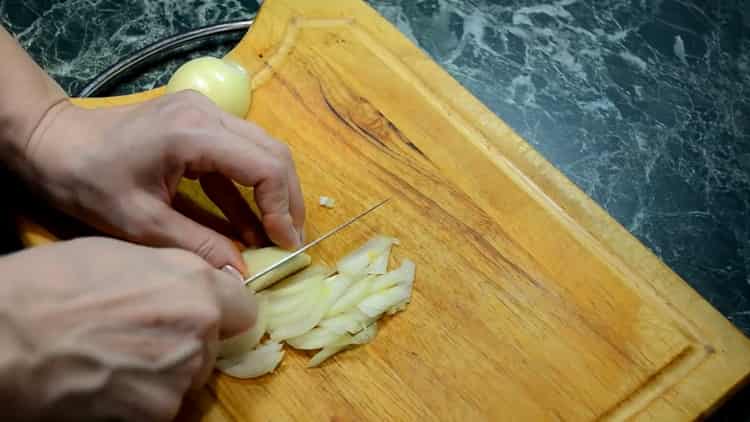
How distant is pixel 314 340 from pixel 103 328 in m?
0.44

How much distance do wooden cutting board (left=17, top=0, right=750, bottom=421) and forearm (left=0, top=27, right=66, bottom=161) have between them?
18 centimetres

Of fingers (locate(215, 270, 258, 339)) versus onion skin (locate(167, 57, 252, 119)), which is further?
onion skin (locate(167, 57, 252, 119))

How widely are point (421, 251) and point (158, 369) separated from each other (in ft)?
1.94

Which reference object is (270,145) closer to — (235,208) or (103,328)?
(235,208)

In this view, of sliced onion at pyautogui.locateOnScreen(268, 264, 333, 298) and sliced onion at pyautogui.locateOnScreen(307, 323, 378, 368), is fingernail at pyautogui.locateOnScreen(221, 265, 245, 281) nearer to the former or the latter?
sliced onion at pyautogui.locateOnScreen(268, 264, 333, 298)

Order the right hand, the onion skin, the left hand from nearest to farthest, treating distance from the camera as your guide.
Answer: the right hand < the left hand < the onion skin

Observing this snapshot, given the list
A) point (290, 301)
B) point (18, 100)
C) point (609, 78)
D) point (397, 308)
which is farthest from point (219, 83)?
point (609, 78)

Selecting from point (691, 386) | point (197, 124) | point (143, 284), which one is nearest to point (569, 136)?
point (691, 386)

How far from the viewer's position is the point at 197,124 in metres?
1.21

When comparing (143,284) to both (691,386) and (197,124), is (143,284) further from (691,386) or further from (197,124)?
(691,386)

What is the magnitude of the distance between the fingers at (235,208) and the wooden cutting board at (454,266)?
0.28 ft

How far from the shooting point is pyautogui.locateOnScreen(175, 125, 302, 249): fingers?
1.20 meters

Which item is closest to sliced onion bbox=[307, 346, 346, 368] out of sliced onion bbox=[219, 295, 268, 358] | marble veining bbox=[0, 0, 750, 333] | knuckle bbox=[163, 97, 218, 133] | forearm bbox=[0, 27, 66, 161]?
sliced onion bbox=[219, 295, 268, 358]

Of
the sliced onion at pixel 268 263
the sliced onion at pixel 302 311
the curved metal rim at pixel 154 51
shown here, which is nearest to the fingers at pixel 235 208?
the sliced onion at pixel 268 263
